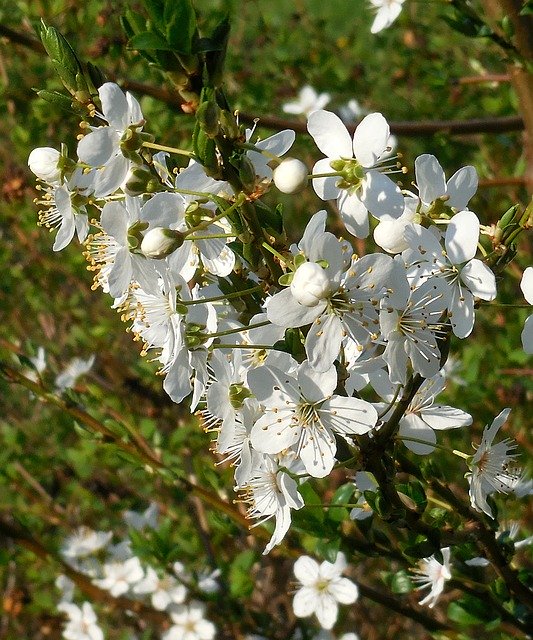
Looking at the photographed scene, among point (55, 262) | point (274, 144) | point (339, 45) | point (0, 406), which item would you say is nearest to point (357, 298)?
point (274, 144)

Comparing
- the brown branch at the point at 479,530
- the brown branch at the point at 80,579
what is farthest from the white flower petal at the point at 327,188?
the brown branch at the point at 80,579

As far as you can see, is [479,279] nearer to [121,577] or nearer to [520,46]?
[520,46]

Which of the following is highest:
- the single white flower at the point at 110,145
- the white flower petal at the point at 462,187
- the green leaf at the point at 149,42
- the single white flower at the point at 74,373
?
the green leaf at the point at 149,42

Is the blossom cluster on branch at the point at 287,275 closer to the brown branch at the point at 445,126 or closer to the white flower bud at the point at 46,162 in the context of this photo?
the white flower bud at the point at 46,162

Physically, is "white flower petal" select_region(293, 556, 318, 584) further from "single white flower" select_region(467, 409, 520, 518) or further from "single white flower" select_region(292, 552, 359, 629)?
"single white flower" select_region(467, 409, 520, 518)

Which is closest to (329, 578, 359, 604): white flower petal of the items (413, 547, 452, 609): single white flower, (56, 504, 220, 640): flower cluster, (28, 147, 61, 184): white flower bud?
(413, 547, 452, 609): single white flower
